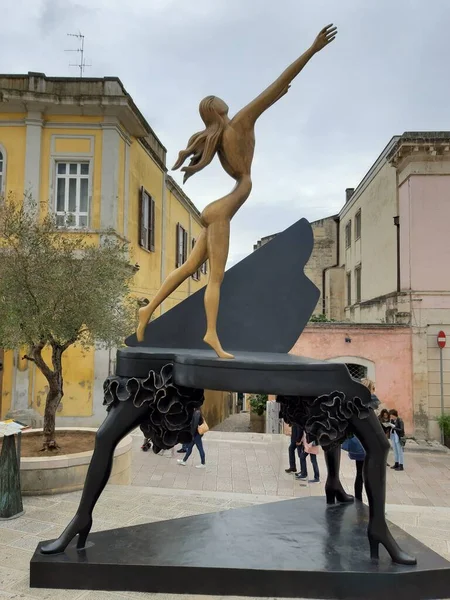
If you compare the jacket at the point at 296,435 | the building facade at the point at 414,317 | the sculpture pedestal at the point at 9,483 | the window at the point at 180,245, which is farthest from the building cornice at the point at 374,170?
the sculpture pedestal at the point at 9,483

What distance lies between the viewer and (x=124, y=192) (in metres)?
12.8

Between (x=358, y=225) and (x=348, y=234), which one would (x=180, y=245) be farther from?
(x=348, y=234)

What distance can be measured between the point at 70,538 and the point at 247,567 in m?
1.36

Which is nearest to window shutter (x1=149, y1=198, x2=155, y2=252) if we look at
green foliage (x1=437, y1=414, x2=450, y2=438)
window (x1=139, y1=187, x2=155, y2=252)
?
window (x1=139, y1=187, x2=155, y2=252)

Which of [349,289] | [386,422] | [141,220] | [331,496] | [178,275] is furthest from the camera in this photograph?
[349,289]

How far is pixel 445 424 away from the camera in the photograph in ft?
42.9

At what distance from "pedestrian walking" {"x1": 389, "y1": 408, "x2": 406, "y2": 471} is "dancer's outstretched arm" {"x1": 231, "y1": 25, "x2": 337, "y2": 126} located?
7.06 meters

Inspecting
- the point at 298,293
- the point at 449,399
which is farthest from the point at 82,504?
the point at 449,399

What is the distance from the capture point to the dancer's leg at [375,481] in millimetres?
3545

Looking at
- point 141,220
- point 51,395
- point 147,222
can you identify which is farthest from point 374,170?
point 51,395

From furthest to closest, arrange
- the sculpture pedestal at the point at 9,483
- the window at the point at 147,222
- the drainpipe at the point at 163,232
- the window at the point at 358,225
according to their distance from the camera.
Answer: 1. the window at the point at 358,225
2. the drainpipe at the point at 163,232
3. the window at the point at 147,222
4. the sculpture pedestal at the point at 9,483

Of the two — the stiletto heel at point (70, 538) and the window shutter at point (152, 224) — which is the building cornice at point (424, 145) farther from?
the stiletto heel at point (70, 538)

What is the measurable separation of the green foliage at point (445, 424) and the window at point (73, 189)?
10.8 meters

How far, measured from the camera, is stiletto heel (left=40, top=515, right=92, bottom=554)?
3.63 m
